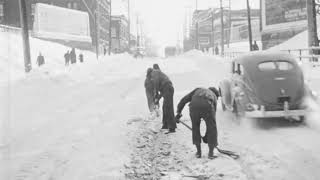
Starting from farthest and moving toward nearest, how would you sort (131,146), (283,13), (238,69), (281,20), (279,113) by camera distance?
(281,20)
(283,13)
(238,69)
(279,113)
(131,146)

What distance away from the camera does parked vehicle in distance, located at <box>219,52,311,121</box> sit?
1092 centimetres

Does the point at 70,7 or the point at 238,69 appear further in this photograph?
the point at 70,7

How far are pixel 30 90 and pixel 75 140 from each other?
1131 cm

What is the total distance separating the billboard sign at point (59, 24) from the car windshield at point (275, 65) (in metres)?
50.1

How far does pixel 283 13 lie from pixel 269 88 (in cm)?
4935

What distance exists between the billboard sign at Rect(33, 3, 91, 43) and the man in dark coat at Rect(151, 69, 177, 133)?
4971 centimetres

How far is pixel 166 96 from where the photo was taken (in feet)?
36.6

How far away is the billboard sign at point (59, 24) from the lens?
59188mm

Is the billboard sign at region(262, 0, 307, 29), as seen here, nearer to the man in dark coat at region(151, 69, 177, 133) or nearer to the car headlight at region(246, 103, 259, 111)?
the car headlight at region(246, 103, 259, 111)

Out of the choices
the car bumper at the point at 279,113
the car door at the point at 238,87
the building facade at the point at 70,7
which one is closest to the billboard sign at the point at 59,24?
the building facade at the point at 70,7

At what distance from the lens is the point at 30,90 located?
795 inches

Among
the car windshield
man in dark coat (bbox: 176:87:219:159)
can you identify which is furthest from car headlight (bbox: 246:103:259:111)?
man in dark coat (bbox: 176:87:219:159)

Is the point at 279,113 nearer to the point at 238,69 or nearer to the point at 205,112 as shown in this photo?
the point at 238,69

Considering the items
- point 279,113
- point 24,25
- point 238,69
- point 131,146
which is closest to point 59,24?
point 24,25
